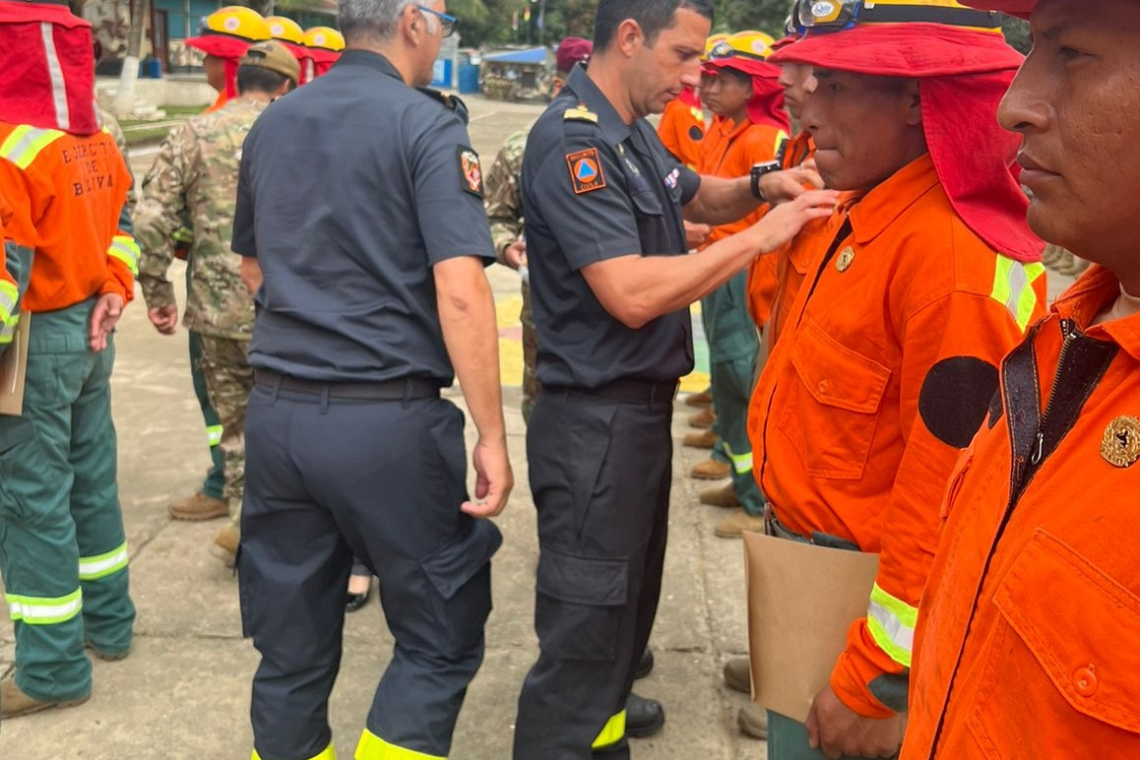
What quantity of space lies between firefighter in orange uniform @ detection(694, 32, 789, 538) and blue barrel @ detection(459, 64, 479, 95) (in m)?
48.9

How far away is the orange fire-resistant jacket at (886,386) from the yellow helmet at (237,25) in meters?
4.30

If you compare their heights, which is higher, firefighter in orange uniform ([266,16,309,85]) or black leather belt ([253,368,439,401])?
firefighter in orange uniform ([266,16,309,85])

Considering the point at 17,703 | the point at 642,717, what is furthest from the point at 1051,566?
the point at 17,703

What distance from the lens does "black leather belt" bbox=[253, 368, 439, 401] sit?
8.90 ft

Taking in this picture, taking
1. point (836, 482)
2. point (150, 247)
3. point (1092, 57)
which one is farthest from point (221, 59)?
point (1092, 57)

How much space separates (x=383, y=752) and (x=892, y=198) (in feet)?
6.03

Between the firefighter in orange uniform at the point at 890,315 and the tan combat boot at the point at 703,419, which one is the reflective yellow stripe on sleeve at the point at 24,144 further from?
the tan combat boot at the point at 703,419

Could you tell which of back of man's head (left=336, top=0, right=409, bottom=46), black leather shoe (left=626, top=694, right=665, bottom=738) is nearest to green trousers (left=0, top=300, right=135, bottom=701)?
back of man's head (left=336, top=0, right=409, bottom=46)

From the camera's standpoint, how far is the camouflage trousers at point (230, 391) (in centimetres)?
465

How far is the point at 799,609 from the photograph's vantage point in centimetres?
209

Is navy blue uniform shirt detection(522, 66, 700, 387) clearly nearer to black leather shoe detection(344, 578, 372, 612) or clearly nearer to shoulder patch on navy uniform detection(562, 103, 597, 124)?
shoulder patch on navy uniform detection(562, 103, 597, 124)

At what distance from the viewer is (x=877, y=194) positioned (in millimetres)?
2090

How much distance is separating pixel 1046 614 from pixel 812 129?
4.30ft

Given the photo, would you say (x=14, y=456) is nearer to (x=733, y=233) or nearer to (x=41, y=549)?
(x=41, y=549)
